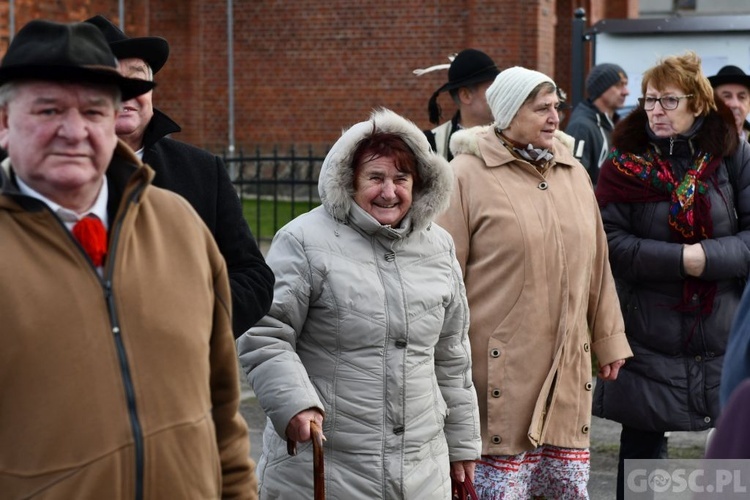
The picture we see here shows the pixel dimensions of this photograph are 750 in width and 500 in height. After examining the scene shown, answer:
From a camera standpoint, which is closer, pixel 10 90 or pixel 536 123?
pixel 10 90

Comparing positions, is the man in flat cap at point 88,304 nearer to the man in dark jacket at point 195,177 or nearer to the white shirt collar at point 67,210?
the white shirt collar at point 67,210

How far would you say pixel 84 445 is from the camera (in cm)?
263

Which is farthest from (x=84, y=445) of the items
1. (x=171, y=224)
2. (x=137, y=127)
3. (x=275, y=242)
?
(x=275, y=242)

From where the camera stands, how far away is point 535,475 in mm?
5234

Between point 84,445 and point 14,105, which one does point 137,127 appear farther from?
point 84,445

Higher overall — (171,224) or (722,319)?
(171,224)

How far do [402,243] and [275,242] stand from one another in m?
0.43


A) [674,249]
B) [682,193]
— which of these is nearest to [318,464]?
[674,249]

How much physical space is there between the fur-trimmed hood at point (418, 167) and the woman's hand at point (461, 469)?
860 mm

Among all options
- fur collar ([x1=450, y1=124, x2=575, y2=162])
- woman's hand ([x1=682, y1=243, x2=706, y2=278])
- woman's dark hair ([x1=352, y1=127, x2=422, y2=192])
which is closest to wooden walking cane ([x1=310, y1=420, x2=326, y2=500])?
woman's dark hair ([x1=352, y1=127, x2=422, y2=192])

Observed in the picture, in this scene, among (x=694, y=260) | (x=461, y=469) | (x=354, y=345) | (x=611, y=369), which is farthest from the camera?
(x=694, y=260)

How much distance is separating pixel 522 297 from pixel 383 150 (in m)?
1.05

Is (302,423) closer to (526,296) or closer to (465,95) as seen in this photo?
(526,296)

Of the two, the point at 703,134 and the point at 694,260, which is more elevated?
the point at 703,134
